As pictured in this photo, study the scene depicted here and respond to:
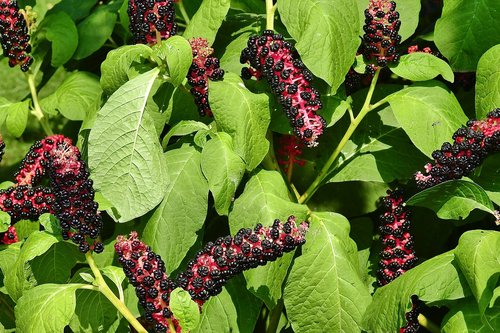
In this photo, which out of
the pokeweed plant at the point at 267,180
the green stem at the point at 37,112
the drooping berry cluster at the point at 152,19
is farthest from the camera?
the green stem at the point at 37,112

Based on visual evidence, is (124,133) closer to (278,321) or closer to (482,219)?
(278,321)

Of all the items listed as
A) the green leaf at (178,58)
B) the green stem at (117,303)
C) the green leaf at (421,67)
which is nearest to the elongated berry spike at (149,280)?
the green stem at (117,303)

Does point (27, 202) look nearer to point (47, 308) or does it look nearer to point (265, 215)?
point (47, 308)

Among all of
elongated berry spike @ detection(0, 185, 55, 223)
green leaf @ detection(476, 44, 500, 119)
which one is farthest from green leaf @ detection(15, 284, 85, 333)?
green leaf @ detection(476, 44, 500, 119)

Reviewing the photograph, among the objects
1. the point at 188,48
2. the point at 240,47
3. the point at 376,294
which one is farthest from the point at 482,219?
the point at 188,48

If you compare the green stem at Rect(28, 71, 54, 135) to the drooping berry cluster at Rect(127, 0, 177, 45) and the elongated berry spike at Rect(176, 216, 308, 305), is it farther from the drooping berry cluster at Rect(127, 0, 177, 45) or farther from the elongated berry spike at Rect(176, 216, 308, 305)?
the elongated berry spike at Rect(176, 216, 308, 305)

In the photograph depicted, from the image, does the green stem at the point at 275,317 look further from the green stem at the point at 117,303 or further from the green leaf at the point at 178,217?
the green stem at the point at 117,303

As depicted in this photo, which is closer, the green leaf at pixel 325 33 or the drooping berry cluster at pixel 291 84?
the drooping berry cluster at pixel 291 84
